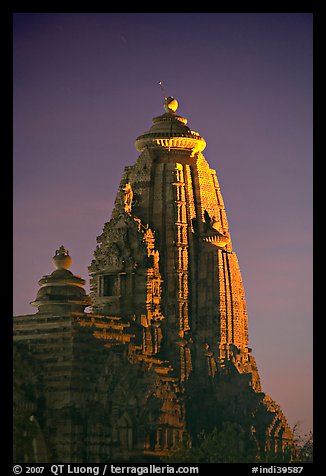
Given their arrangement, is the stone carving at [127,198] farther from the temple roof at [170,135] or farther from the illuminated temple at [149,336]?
the temple roof at [170,135]

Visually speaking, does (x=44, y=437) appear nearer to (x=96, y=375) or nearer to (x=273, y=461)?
(x=96, y=375)

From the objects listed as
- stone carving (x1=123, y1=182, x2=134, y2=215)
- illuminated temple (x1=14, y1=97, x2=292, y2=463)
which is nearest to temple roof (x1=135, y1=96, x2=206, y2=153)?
illuminated temple (x1=14, y1=97, x2=292, y2=463)

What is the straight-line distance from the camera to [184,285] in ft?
500

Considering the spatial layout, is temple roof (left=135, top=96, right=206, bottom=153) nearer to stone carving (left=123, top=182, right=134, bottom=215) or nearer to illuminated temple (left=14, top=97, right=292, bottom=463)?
illuminated temple (left=14, top=97, right=292, bottom=463)

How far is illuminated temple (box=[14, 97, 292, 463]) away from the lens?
137500 mm

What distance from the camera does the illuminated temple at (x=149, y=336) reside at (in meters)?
138

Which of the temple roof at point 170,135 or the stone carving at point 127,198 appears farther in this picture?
the temple roof at point 170,135

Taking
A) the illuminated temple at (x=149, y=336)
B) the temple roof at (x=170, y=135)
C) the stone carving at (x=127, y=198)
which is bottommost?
the illuminated temple at (x=149, y=336)

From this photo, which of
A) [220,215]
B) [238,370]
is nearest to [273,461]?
[238,370]

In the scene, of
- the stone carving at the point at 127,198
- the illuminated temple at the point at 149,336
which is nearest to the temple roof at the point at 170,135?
the illuminated temple at the point at 149,336

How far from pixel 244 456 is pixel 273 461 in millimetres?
1734

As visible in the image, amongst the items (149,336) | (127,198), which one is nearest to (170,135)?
(127,198)

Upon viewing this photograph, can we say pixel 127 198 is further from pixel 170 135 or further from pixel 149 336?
pixel 149 336
